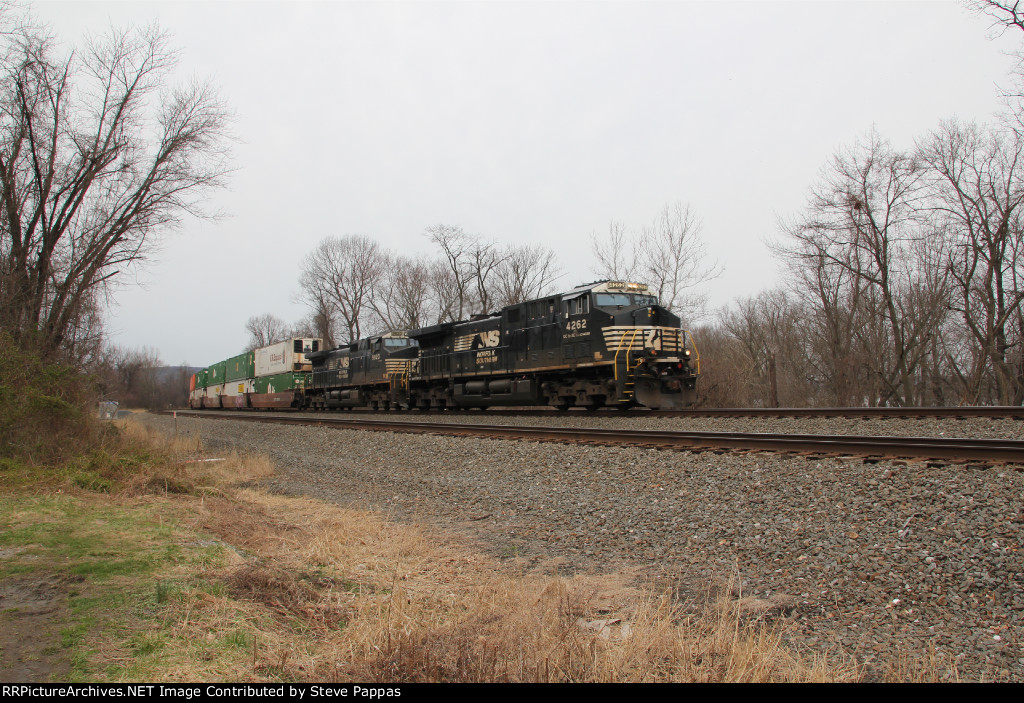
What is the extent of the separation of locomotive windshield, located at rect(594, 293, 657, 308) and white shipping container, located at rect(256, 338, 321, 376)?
2372cm

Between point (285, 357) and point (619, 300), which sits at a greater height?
point (619, 300)

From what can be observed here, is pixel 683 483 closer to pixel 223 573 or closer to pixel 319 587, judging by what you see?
pixel 319 587

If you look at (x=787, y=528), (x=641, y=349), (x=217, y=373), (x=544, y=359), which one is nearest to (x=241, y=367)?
(x=217, y=373)

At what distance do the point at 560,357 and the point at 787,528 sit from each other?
40.1ft

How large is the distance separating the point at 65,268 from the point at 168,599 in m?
13.2

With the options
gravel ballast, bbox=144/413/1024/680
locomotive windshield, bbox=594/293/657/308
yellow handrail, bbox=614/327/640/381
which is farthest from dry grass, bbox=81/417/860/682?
locomotive windshield, bbox=594/293/657/308

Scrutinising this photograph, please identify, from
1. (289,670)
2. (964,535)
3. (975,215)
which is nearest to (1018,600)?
(964,535)

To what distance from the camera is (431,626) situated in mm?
3395

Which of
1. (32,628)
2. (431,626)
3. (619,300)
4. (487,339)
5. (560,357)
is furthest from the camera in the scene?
(487,339)

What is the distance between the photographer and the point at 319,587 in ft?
13.9

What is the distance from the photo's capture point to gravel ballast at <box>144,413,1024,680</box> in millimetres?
3379

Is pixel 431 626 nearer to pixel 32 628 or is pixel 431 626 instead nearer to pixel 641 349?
pixel 32 628

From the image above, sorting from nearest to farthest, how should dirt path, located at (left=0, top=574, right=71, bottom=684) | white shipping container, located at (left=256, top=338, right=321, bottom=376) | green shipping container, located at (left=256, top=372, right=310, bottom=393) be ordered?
dirt path, located at (left=0, top=574, right=71, bottom=684)
green shipping container, located at (left=256, top=372, right=310, bottom=393)
white shipping container, located at (left=256, top=338, right=321, bottom=376)
